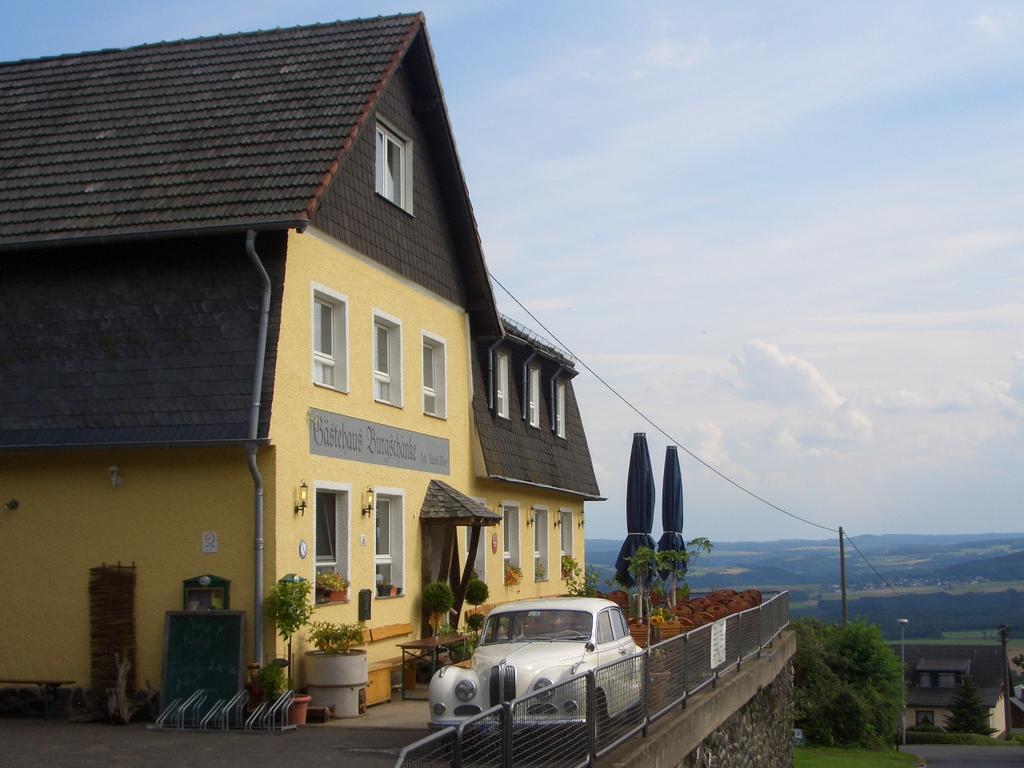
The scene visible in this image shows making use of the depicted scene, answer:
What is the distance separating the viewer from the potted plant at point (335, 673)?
15.0 m

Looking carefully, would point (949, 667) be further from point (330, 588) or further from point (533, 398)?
point (330, 588)

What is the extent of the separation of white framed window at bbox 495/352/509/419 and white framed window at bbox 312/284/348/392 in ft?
22.1

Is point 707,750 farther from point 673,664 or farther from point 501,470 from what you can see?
point 501,470

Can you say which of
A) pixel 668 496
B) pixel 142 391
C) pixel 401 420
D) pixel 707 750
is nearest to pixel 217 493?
pixel 142 391

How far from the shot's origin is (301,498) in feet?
50.1

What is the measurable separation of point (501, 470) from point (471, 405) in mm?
1247

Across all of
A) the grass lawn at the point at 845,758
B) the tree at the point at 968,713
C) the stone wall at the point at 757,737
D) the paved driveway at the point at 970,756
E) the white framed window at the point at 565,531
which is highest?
the white framed window at the point at 565,531

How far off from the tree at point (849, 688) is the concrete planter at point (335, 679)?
1467 inches

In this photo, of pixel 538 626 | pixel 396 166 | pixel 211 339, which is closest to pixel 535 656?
pixel 538 626

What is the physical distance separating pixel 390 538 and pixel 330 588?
2537mm

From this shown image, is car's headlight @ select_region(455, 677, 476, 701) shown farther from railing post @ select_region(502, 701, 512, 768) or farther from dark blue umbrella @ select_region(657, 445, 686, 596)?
dark blue umbrella @ select_region(657, 445, 686, 596)

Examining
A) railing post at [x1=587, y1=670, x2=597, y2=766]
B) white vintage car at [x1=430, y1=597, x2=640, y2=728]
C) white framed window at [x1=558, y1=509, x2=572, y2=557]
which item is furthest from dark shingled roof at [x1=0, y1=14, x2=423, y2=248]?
white framed window at [x1=558, y1=509, x2=572, y2=557]

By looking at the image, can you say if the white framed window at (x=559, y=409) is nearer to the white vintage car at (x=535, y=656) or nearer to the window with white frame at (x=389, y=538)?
the window with white frame at (x=389, y=538)

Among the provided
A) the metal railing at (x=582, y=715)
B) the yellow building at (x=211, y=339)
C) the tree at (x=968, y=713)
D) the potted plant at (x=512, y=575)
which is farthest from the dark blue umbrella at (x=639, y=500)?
the tree at (x=968, y=713)
